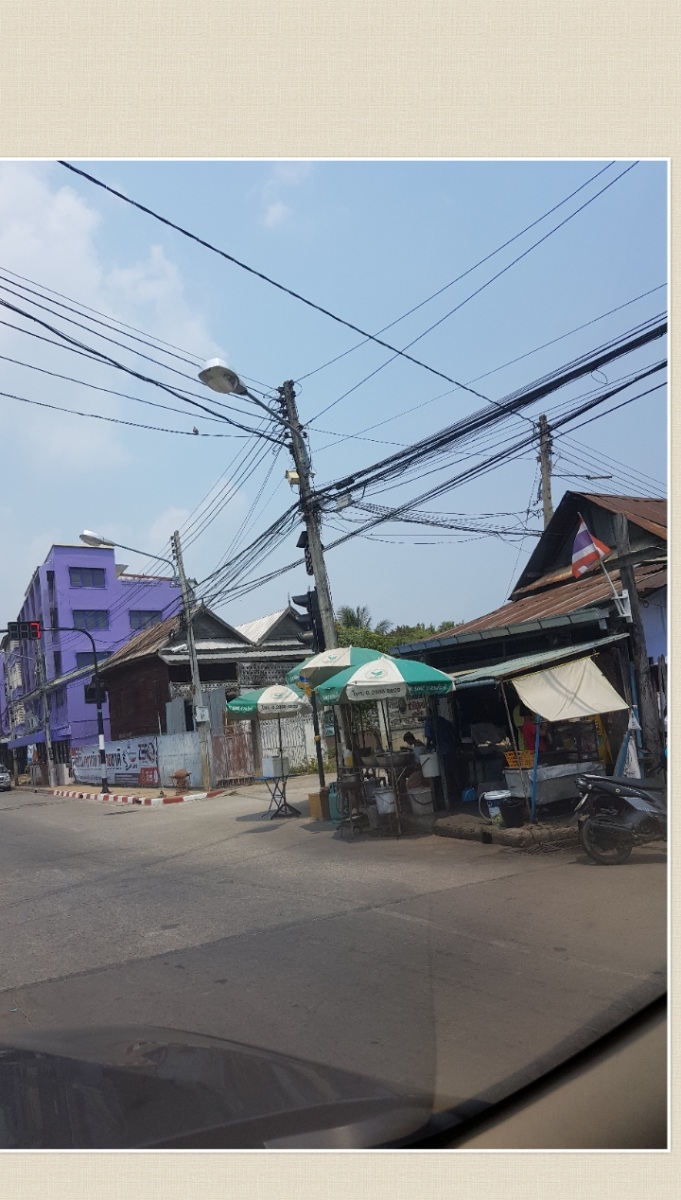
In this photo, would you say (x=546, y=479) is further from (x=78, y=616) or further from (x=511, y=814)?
(x=78, y=616)

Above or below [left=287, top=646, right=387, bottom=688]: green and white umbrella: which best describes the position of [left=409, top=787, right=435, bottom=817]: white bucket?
below

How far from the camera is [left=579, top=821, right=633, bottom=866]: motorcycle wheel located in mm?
8398

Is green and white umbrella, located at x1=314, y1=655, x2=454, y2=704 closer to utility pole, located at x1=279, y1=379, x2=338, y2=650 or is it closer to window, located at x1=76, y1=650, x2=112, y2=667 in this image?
utility pole, located at x1=279, y1=379, x2=338, y2=650

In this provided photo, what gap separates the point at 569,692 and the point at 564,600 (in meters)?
4.16

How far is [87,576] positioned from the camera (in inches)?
1868

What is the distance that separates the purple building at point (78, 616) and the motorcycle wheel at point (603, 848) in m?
37.7

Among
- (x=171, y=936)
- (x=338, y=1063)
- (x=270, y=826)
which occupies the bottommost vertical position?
(x=270, y=826)

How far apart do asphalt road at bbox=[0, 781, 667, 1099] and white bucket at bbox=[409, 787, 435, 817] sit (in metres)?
1.35

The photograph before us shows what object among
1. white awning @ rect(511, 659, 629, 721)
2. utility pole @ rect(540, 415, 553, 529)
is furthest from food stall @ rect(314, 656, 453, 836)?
utility pole @ rect(540, 415, 553, 529)

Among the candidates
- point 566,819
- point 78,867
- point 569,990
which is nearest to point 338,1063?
point 569,990

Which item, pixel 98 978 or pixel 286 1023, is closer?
pixel 286 1023

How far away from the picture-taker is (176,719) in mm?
30172

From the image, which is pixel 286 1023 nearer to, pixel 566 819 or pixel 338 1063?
pixel 338 1063
